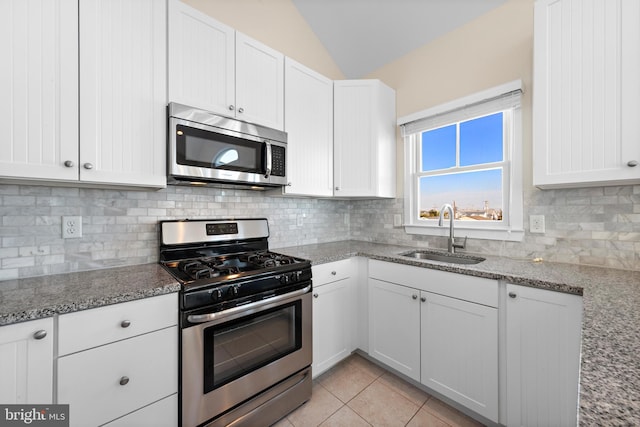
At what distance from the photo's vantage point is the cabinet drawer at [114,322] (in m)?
1.00

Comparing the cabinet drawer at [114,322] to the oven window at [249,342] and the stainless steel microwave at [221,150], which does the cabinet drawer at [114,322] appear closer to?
the oven window at [249,342]

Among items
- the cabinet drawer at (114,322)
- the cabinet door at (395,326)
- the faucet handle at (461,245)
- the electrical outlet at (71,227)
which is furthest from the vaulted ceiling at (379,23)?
the cabinet drawer at (114,322)

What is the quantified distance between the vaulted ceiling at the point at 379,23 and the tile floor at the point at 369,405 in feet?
9.51

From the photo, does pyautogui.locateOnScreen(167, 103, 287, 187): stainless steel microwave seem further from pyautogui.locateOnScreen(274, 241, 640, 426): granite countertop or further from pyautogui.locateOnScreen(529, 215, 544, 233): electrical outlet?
pyautogui.locateOnScreen(529, 215, 544, 233): electrical outlet

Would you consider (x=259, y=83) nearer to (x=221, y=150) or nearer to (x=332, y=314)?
(x=221, y=150)

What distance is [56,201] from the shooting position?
1.41m

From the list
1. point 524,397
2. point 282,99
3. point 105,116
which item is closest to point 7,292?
point 105,116

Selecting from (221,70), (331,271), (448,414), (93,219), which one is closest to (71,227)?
(93,219)

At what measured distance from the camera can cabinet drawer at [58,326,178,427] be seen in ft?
3.31

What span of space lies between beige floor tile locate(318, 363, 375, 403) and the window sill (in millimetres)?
1295

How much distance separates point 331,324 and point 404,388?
2.22 ft

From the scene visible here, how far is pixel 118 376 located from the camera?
1.09 metres

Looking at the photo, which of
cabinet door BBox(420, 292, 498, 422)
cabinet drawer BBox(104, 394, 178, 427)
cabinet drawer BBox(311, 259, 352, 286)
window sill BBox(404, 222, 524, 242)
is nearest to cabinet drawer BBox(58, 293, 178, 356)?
cabinet drawer BBox(104, 394, 178, 427)

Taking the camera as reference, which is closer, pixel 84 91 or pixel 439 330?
pixel 84 91
